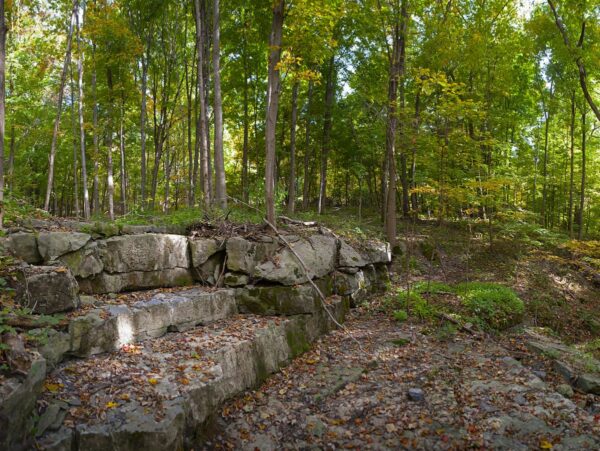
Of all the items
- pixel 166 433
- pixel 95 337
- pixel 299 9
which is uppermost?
pixel 299 9

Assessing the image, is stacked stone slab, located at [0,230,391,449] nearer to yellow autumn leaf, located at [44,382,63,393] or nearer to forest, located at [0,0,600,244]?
yellow autumn leaf, located at [44,382,63,393]

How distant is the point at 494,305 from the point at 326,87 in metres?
11.6

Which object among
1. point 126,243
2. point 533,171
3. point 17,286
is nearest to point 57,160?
point 126,243

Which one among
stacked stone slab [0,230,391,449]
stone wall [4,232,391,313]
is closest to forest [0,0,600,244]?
stone wall [4,232,391,313]

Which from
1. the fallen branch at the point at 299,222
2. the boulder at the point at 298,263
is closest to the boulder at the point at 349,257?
the boulder at the point at 298,263

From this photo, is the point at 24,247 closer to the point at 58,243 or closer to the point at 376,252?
the point at 58,243

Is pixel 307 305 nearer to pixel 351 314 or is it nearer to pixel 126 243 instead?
pixel 351 314

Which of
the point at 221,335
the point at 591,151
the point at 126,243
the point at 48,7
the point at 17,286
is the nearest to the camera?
the point at 17,286

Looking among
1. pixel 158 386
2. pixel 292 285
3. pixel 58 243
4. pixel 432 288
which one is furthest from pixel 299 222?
pixel 158 386

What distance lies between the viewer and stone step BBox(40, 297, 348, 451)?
3.81 m

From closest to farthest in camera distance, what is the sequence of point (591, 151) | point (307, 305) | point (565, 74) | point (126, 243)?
point (126, 243) < point (307, 305) < point (565, 74) < point (591, 151)

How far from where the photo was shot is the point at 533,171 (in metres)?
18.7

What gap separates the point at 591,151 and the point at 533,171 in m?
5.00

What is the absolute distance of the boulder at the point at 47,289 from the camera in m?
4.71
